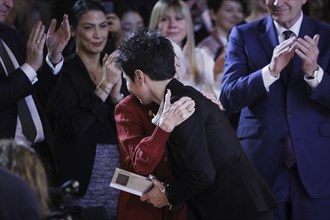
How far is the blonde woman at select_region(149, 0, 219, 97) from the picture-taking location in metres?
5.26

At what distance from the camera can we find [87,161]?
179 inches

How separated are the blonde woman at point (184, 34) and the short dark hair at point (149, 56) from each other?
1.55 metres

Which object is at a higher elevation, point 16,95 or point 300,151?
point 16,95

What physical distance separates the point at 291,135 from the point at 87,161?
3.55 ft

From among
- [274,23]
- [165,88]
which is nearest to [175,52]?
[165,88]

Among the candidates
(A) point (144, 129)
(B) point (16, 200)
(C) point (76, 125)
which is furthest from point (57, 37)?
(B) point (16, 200)

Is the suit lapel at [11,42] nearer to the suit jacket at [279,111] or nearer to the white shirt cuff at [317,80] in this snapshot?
the suit jacket at [279,111]

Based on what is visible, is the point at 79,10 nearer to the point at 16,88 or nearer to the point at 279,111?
the point at 16,88

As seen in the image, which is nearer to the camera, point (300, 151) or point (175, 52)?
point (175, 52)

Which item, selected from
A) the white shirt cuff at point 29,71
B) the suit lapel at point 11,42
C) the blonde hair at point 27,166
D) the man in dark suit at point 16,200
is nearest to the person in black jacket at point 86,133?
the suit lapel at point 11,42

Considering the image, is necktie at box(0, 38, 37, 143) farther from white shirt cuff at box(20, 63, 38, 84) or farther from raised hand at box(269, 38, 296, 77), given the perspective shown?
raised hand at box(269, 38, 296, 77)

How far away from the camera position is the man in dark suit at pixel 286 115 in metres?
4.25

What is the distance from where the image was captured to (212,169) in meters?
3.49

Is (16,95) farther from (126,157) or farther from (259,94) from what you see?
(259,94)
